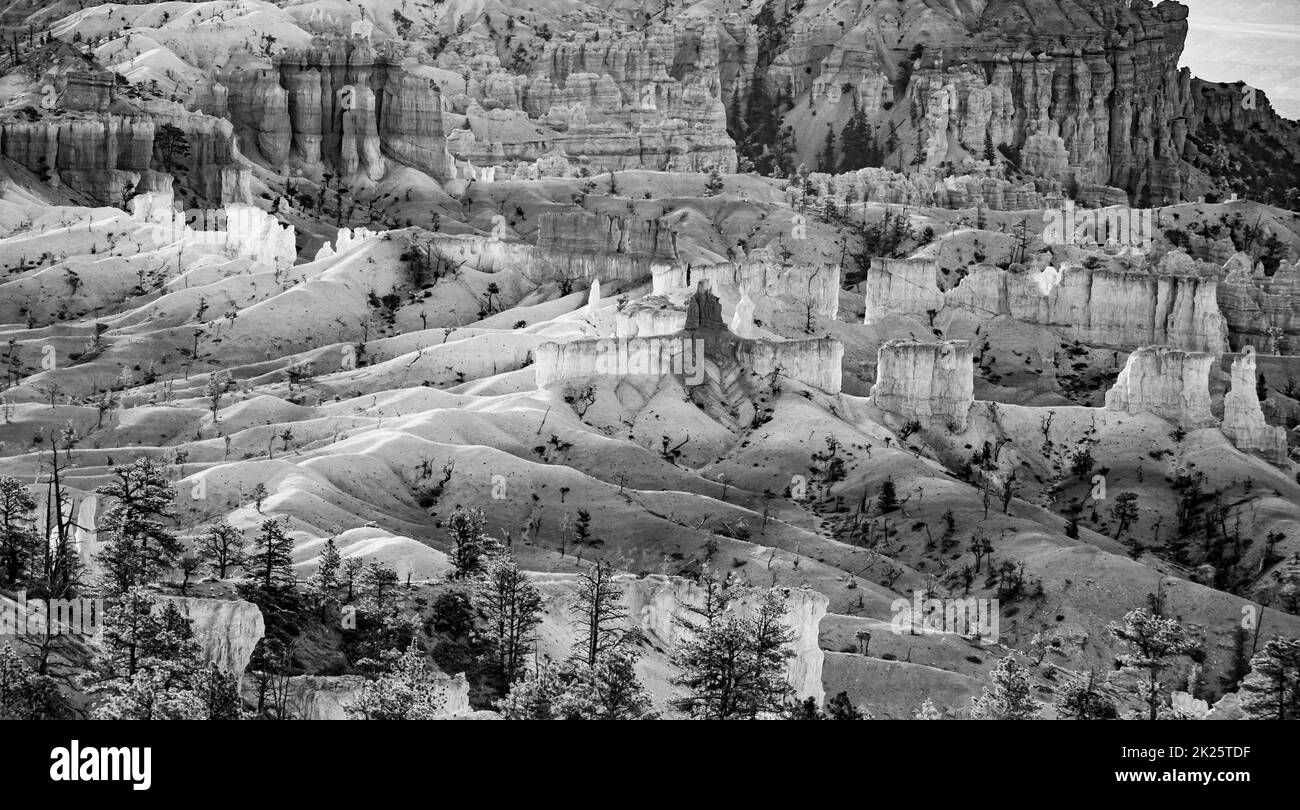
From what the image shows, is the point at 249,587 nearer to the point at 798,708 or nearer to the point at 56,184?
the point at 798,708

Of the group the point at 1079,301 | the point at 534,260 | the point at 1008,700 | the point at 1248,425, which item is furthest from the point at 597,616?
the point at 534,260

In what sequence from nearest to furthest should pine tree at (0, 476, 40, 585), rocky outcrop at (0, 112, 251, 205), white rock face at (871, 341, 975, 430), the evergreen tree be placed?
the evergreen tree
pine tree at (0, 476, 40, 585)
white rock face at (871, 341, 975, 430)
rocky outcrop at (0, 112, 251, 205)

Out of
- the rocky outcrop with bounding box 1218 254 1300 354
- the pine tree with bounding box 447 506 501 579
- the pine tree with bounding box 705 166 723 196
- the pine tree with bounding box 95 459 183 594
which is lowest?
the rocky outcrop with bounding box 1218 254 1300 354

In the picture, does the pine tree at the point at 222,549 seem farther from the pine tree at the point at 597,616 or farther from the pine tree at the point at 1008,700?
the pine tree at the point at 1008,700

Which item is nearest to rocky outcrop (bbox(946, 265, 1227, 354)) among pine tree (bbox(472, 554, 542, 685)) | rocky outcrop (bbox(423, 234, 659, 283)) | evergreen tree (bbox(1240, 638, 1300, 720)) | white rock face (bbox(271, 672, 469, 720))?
rocky outcrop (bbox(423, 234, 659, 283))

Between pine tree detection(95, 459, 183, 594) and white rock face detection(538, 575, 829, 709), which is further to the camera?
white rock face detection(538, 575, 829, 709)

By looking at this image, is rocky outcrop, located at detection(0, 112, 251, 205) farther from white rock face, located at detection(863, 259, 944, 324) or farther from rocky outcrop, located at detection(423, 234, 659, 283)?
white rock face, located at detection(863, 259, 944, 324)

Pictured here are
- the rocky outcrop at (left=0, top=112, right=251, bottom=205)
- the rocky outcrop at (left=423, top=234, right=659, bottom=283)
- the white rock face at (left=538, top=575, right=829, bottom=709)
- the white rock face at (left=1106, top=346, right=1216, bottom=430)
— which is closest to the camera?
the white rock face at (left=538, top=575, right=829, bottom=709)
